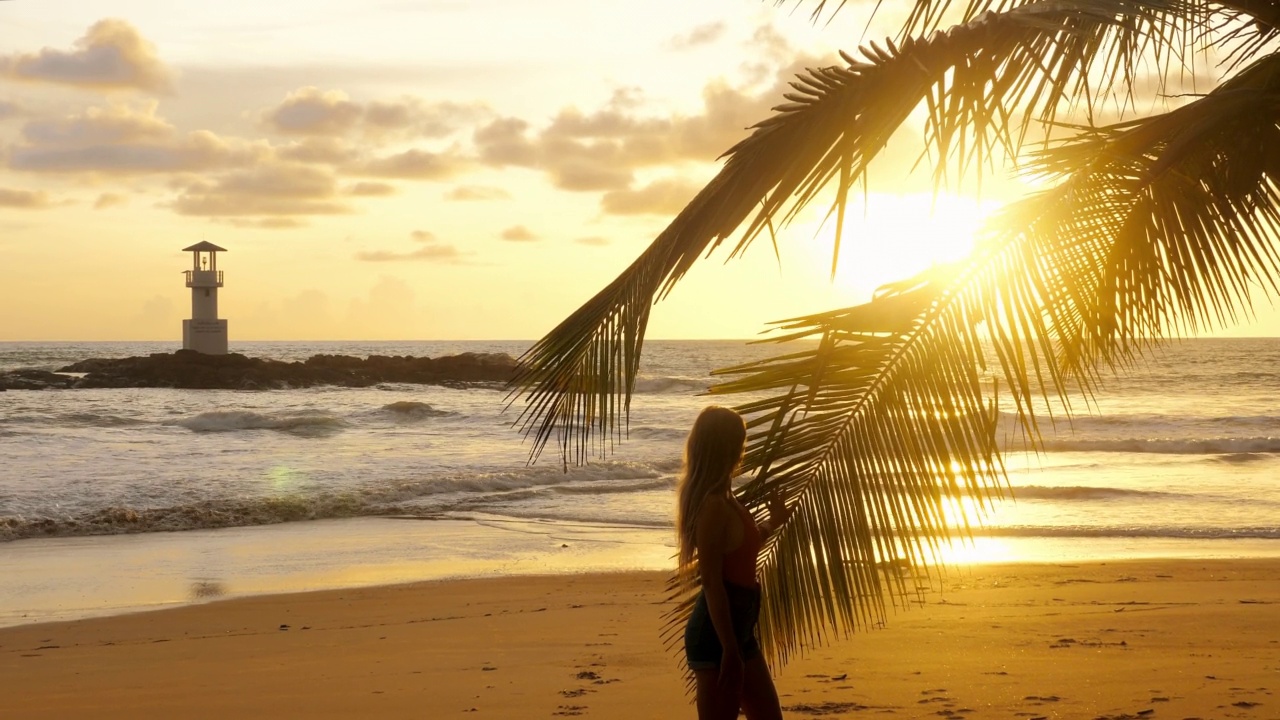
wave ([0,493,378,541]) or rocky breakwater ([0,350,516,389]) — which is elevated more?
rocky breakwater ([0,350,516,389])

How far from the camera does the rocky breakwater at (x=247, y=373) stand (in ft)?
156

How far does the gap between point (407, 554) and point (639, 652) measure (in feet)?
17.9

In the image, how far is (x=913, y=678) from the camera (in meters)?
6.13

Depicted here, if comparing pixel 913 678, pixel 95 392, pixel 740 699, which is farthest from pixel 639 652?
pixel 95 392

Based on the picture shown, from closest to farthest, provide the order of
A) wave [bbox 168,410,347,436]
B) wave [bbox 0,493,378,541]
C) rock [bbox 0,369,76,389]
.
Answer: wave [bbox 0,493,378,541] < wave [bbox 168,410,347,436] < rock [bbox 0,369,76,389]

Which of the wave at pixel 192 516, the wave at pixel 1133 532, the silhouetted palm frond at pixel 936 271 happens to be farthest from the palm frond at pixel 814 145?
the wave at pixel 192 516

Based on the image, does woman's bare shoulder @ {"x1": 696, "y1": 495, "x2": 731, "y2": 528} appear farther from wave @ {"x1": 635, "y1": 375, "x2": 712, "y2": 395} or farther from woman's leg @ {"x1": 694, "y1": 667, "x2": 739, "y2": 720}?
wave @ {"x1": 635, "y1": 375, "x2": 712, "y2": 395}

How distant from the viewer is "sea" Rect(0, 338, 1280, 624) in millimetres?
11180

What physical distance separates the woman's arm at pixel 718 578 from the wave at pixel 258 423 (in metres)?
26.3

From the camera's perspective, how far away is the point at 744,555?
3621 mm

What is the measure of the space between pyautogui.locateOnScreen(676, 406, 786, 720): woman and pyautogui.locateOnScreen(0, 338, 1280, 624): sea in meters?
0.88

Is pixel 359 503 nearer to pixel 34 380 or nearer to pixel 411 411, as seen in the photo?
pixel 411 411

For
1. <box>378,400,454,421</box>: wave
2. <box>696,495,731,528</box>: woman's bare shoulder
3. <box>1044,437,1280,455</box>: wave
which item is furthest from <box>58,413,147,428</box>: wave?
<box>696,495,731,528</box>: woman's bare shoulder

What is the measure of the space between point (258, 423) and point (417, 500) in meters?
15.7
